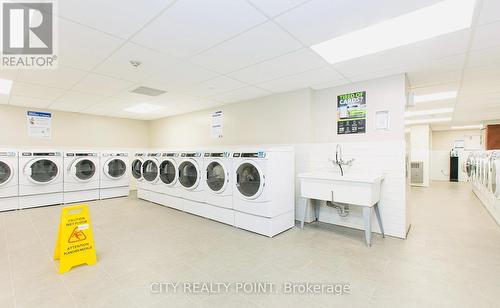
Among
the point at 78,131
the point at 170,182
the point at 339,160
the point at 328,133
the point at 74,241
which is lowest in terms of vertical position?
the point at 74,241

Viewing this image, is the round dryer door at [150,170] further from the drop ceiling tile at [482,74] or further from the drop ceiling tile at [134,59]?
the drop ceiling tile at [482,74]

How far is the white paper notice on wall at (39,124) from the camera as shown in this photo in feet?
17.8

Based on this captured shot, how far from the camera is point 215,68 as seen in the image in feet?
9.91

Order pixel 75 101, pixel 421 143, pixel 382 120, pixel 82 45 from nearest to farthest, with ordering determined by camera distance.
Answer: pixel 82 45 < pixel 382 120 < pixel 75 101 < pixel 421 143

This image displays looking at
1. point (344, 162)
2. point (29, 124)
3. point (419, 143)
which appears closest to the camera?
point (344, 162)

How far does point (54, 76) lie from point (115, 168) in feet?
10.4

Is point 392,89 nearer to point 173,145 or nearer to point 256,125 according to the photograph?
point 256,125

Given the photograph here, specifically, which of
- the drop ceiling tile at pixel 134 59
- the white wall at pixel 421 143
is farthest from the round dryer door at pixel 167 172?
the white wall at pixel 421 143

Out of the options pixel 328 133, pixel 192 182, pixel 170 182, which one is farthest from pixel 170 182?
pixel 328 133

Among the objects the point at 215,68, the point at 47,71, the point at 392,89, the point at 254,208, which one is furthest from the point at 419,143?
the point at 47,71

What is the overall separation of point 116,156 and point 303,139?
4.83 meters

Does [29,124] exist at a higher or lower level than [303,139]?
higher

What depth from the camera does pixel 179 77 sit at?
133 inches

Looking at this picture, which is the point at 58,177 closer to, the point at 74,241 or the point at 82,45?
the point at 74,241
